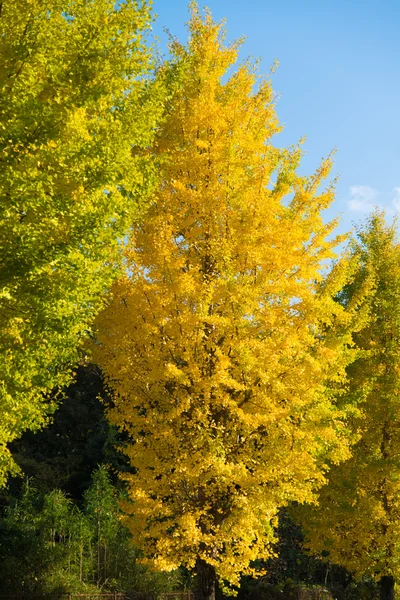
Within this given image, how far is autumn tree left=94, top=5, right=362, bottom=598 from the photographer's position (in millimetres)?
8289

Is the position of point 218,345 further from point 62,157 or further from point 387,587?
point 387,587

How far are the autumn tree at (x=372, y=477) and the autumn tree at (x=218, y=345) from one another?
3.79 metres

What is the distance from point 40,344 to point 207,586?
15.0 ft

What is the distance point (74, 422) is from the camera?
1047 inches

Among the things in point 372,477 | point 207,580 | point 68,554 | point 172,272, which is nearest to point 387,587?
point 372,477

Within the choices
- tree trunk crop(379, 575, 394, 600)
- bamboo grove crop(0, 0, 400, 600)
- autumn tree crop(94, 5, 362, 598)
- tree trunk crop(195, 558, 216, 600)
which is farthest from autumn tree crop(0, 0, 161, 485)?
tree trunk crop(379, 575, 394, 600)

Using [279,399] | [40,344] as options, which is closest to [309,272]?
[279,399]

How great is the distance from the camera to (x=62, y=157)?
262 inches

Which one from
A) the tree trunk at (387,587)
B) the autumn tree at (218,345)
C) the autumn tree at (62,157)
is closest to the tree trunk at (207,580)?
the autumn tree at (218,345)

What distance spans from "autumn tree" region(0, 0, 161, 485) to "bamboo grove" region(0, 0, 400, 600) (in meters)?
0.03

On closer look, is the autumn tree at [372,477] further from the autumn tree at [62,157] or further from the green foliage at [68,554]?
the autumn tree at [62,157]

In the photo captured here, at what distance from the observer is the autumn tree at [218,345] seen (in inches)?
326

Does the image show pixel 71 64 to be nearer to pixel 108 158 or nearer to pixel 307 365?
pixel 108 158

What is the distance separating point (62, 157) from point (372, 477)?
33.2 ft
